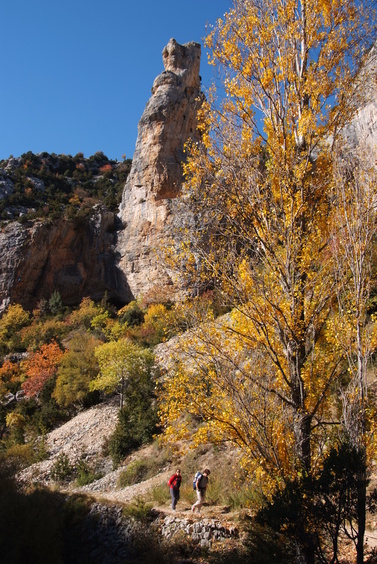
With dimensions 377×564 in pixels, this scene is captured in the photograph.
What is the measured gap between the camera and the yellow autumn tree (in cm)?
424

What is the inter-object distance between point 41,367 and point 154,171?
18444mm

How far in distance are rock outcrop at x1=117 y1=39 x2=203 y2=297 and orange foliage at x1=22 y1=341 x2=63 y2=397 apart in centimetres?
961

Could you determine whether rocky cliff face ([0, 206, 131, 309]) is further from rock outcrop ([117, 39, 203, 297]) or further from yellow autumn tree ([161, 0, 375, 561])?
yellow autumn tree ([161, 0, 375, 561])

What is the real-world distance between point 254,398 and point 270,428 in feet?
1.19

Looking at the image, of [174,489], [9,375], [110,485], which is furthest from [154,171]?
[174,489]

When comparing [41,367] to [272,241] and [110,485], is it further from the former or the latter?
[272,241]

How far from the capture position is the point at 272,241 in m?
4.51

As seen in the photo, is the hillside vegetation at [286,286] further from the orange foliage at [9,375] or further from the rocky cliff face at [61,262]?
the rocky cliff face at [61,262]

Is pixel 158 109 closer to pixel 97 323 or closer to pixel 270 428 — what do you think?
pixel 97 323

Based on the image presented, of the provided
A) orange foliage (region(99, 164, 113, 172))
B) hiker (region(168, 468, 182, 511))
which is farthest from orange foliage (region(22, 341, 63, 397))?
orange foliage (region(99, 164, 113, 172))

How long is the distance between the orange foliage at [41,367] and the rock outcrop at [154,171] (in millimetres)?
9610

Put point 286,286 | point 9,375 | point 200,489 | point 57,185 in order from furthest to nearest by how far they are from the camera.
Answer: point 57,185 < point 9,375 < point 200,489 < point 286,286

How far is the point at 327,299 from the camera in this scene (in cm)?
441

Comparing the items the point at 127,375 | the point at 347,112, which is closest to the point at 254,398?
the point at 347,112
